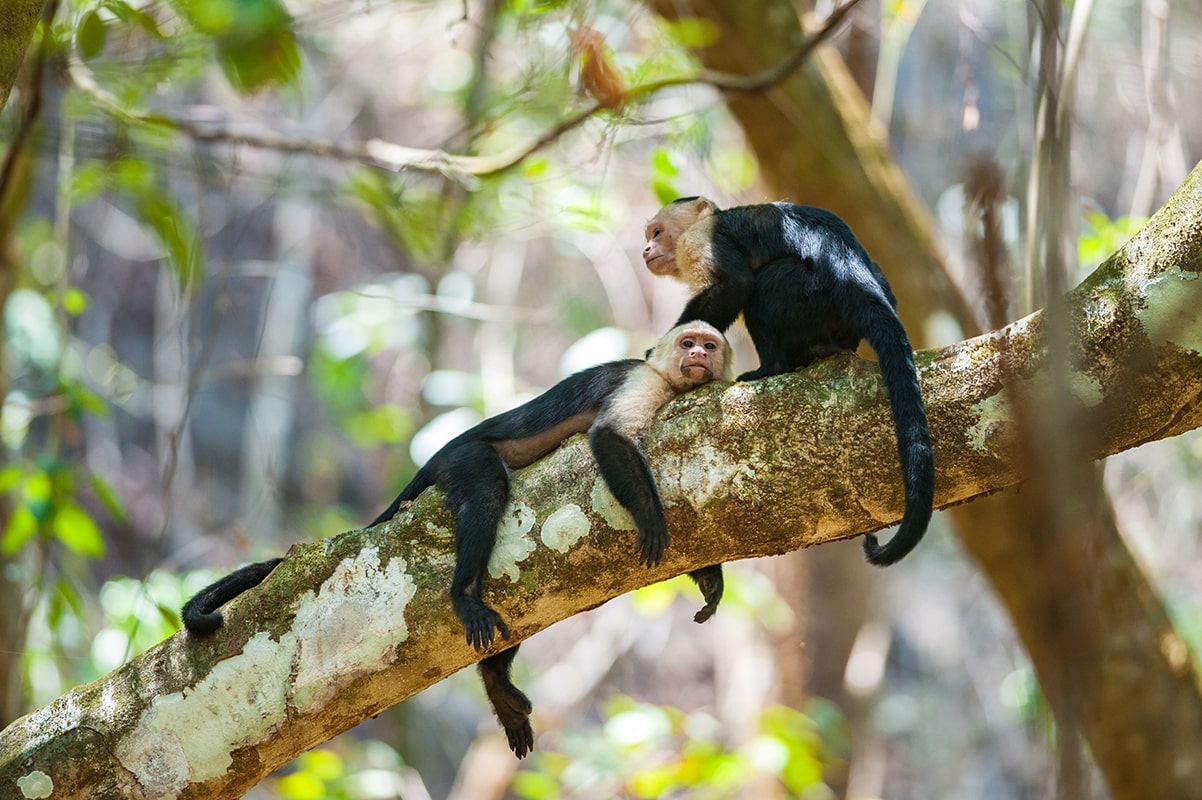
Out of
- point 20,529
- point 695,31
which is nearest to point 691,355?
point 695,31

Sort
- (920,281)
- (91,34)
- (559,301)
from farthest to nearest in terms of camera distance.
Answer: (559,301) < (920,281) < (91,34)

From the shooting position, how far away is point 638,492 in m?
2.36

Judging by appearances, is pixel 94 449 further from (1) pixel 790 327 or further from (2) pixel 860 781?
(1) pixel 790 327

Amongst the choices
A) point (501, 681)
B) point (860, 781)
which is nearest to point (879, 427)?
point (501, 681)

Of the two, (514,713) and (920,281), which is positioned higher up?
(920,281)

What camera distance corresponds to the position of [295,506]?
10281mm

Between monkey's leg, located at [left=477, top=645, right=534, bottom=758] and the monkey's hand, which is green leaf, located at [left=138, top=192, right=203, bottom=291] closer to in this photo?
monkey's leg, located at [left=477, top=645, right=534, bottom=758]

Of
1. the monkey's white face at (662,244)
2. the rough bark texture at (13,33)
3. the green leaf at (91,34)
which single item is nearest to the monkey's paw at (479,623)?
the rough bark texture at (13,33)

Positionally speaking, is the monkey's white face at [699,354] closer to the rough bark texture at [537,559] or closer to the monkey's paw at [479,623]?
the rough bark texture at [537,559]

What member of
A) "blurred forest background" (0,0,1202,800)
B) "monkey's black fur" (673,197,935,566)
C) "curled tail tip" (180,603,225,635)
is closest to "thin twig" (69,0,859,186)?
"blurred forest background" (0,0,1202,800)

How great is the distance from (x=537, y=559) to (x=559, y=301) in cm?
811

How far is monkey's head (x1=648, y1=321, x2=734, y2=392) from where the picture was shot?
3.04m

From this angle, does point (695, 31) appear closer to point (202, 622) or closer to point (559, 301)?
point (202, 622)

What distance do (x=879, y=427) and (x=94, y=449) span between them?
8992mm
